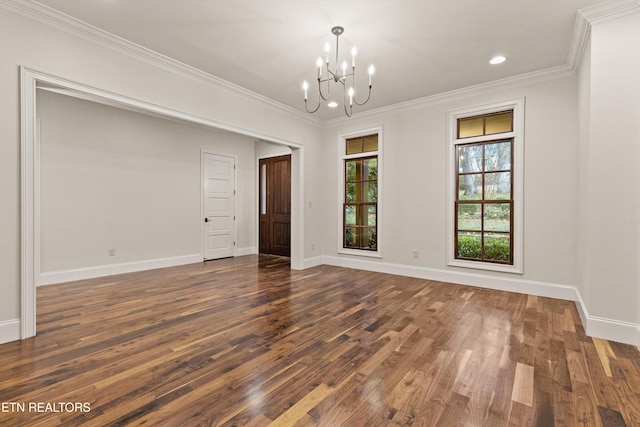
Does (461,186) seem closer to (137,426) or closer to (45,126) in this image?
(137,426)

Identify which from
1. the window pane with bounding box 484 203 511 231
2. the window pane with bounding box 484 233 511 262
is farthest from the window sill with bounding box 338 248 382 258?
the window pane with bounding box 484 203 511 231

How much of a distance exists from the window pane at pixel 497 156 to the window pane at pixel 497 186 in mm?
104

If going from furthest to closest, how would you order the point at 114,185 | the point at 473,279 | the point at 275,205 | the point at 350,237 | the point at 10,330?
the point at 275,205, the point at 350,237, the point at 114,185, the point at 473,279, the point at 10,330

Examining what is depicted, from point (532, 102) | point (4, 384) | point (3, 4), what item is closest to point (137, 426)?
point (4, 384)

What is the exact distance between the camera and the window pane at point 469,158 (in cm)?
469

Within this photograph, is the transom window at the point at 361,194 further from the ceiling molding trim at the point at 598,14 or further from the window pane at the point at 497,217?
the ceiling molding trim at the point at 598,14

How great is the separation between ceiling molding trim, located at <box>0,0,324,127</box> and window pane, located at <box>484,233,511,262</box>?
13.7ft

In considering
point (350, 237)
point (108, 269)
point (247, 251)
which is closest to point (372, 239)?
point (350, 237)

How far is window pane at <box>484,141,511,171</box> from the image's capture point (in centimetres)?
444

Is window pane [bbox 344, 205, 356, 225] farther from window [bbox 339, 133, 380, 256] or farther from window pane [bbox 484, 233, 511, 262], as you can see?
window pane [bbox 484, 233, 511, 262]

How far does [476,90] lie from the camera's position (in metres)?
4.60

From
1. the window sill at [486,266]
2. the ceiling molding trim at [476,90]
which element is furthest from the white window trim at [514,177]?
the ceiling molding trim at [476,90]

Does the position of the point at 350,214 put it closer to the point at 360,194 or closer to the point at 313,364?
the point at 360,194

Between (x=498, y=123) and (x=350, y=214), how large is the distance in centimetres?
295
